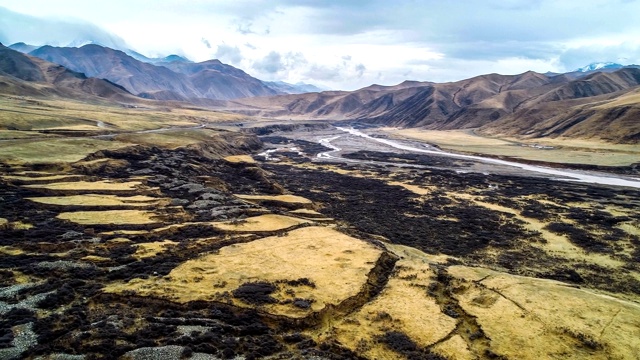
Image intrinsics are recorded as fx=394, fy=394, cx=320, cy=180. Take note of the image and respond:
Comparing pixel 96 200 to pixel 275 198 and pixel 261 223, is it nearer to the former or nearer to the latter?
pixel 261 223

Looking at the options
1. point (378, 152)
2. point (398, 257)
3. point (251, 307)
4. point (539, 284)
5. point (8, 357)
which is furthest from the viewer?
point (378, 152)

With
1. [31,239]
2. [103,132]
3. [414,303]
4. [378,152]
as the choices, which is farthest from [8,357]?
[378,152]

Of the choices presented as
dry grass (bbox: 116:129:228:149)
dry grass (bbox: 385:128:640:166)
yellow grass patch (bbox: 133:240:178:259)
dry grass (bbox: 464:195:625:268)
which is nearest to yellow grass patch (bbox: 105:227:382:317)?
yellow grass patch (bbox: 133:240:178:259)

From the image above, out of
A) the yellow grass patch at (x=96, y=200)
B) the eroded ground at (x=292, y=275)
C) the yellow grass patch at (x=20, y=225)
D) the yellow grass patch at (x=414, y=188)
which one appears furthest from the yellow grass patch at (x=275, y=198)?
the yellow grass patch at (x=20, y=225)

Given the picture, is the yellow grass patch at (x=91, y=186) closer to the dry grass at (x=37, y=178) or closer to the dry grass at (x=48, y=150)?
the dry grass at (x=37, y=178)

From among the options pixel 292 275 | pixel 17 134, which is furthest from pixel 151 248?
pixel 17 134

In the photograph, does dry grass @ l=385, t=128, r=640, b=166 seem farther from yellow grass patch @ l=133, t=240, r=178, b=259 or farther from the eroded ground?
yellow grass patch @ l=133, t=240, r=178, b=259

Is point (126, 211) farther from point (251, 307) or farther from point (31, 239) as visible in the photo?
point (251, 307)

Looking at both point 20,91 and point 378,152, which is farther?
point 20,91
